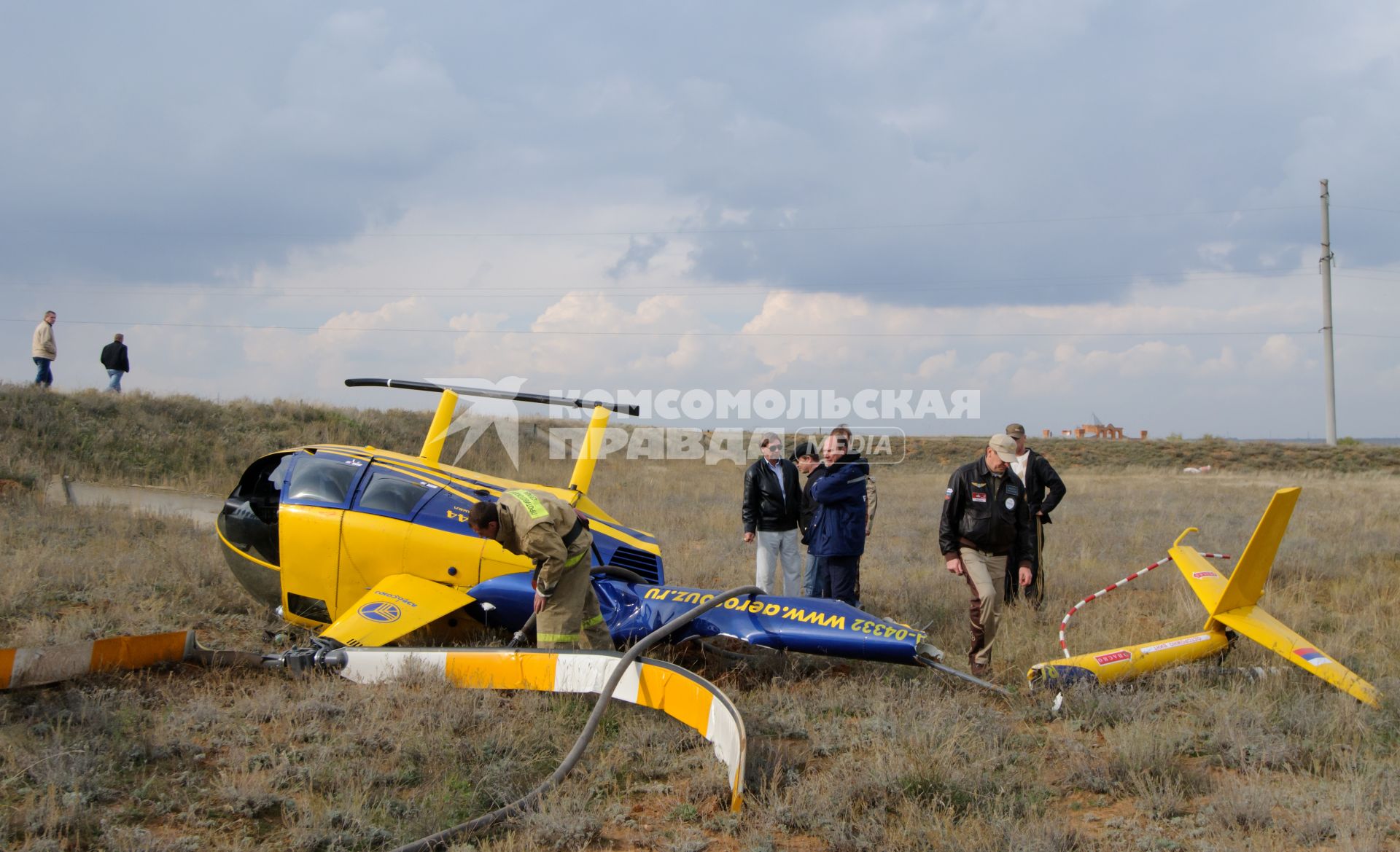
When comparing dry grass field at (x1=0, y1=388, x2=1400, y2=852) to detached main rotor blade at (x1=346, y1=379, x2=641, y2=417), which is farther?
detached main rotor blade at (x1=346, y1=379, x2=641, y2=417)

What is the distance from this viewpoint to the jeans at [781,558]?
28.4ft

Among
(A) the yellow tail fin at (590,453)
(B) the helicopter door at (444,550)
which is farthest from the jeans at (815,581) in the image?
(B) the helicopter door at (444,550)

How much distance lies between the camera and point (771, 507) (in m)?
8.62

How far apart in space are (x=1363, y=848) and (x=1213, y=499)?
19447 mm

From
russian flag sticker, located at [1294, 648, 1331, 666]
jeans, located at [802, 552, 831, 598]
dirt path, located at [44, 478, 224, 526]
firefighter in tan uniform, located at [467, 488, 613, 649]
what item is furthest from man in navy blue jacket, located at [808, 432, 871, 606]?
dirt path, located at [44, 478, 224, 526]

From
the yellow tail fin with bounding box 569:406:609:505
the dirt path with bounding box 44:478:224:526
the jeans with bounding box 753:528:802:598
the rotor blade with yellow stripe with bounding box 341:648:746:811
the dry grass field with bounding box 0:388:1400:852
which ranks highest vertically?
the yellow tail fin with bounding box 569:406:609:505

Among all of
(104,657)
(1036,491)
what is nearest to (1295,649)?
(1036,491)

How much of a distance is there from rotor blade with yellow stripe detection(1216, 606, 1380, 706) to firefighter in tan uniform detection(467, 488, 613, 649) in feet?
15.5

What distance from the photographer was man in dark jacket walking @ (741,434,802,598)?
862cm

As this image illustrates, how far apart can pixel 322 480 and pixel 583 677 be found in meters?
3.39

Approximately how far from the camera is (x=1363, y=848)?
3875 millimetres

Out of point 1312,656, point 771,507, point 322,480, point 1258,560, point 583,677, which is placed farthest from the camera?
point 771,507

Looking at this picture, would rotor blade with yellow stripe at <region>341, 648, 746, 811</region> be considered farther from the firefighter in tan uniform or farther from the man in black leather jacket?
the man in black leather jacket

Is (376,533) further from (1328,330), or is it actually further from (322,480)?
(1328,330)
